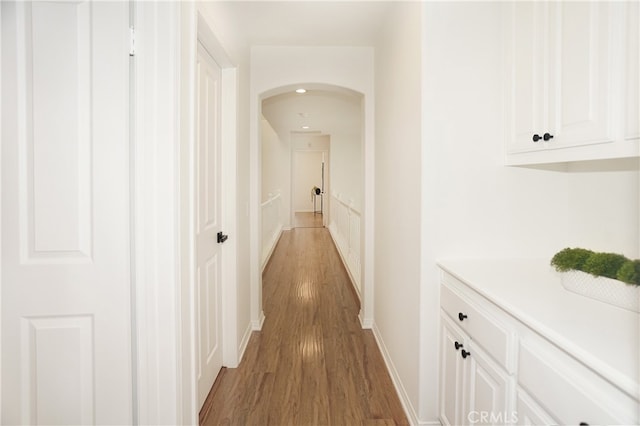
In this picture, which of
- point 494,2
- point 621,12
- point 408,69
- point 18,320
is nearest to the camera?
point 621,12

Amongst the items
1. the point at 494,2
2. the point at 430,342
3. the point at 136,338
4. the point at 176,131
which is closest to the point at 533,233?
the point at 430,342

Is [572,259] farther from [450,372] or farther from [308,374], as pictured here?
[308,374]

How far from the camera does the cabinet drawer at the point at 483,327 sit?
1.20 meters

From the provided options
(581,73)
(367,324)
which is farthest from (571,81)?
(367,324)

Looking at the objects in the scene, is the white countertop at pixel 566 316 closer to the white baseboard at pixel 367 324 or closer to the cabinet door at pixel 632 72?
Result: the cabinet door at pixel 632 72

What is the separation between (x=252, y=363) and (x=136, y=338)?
137cm

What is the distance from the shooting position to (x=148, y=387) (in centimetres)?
148

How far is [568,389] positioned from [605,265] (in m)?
0.51

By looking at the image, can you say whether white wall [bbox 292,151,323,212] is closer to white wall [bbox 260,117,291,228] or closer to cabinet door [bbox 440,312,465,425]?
white wall [bbox 260,117,291,228]

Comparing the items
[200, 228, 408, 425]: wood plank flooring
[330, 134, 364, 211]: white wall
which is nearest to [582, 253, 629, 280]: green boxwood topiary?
[200, 228, 408, 425]: wood plank flooring

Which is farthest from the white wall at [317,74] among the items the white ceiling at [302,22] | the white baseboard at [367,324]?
the white baseboard at [367,324]

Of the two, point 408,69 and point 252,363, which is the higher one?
point 408,69

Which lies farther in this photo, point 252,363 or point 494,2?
point 252,363

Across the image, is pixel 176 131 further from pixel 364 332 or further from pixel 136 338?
pixel 364 332
